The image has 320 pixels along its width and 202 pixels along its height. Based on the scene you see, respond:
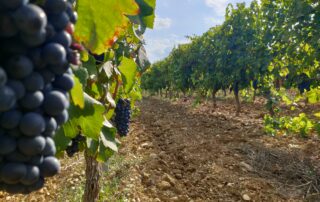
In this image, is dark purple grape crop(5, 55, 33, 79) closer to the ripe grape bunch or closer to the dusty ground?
the ripe grape bunch

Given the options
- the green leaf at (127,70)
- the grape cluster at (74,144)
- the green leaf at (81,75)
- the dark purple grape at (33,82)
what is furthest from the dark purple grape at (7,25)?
the green leaf at (127,70)

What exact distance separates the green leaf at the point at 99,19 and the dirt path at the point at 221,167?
3980 millimetres

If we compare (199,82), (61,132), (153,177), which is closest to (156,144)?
(153,177)

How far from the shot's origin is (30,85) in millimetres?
833

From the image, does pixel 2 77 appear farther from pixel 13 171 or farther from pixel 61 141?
pixel 61 141

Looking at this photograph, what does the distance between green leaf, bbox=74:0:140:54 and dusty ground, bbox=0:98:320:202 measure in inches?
149

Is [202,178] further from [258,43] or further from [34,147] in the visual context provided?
[258,43]

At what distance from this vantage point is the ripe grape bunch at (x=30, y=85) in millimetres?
775

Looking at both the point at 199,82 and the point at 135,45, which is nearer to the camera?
the point at 135,45

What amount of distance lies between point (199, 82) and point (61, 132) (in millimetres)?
16920

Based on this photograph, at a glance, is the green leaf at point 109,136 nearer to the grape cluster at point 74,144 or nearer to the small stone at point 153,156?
the grape cluster at point 74,144

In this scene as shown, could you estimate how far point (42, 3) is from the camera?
88cm

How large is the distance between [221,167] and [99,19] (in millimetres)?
5391

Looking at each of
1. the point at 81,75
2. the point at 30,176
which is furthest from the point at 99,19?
the point at 30,176
